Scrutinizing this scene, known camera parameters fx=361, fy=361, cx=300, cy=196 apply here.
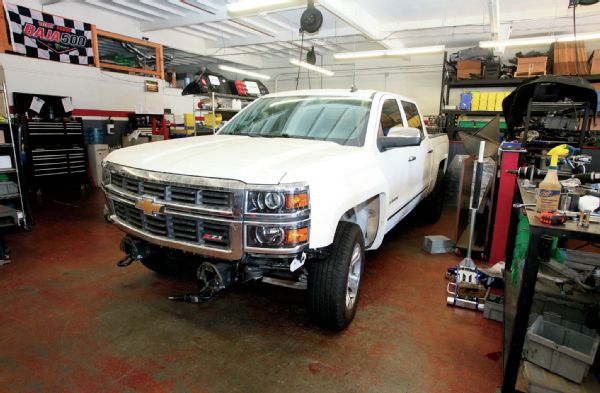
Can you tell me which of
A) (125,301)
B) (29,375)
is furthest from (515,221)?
(29,375)

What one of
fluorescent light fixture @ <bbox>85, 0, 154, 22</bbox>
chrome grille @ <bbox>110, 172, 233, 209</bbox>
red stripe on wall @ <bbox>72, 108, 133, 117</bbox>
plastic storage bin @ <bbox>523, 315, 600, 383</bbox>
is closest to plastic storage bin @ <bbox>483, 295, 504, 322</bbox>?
plastic storage bin @ <bbox>523, 315, 600, 383</bbox>

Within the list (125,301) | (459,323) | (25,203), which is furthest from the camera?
(25,203)

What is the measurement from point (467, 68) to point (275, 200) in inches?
400

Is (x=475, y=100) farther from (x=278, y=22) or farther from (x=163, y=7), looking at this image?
(x=163, y=7)

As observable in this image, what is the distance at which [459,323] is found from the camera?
255cm

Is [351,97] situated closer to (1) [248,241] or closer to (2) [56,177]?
(1) [248,241]

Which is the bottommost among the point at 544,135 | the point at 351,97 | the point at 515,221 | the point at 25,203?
the point at 25,203

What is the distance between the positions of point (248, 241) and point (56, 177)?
289 inches

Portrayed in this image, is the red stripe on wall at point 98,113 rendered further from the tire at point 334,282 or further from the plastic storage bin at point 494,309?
the plastic storage bin at point 494,309

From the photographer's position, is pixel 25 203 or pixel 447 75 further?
pixel 447 75

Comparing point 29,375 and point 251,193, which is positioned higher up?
point 251,193

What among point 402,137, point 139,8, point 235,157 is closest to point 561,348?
point 402,137

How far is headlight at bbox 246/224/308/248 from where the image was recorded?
5.93ft

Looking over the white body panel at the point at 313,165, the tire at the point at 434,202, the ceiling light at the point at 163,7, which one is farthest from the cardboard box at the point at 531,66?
the ceiling light at the point at 163,7
